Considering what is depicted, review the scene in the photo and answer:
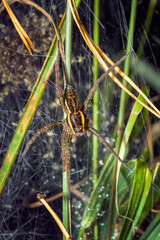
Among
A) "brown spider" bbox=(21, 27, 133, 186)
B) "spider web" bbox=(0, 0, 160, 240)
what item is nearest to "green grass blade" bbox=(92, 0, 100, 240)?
"spider web" bbox=(0, 0, 160, 240)

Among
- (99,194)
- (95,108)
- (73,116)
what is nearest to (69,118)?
(73,116)

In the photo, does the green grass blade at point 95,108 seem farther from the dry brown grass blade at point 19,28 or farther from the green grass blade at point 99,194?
the dry brown grass blade at point 19,28

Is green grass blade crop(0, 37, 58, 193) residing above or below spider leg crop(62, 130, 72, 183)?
above

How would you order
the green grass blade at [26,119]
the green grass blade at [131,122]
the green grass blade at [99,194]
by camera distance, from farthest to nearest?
the green grass blade at [99,194] → the green grass blade at [131,122] → the green grass blade at [26,119]

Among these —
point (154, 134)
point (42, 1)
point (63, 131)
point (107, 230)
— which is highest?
point (42, 1)

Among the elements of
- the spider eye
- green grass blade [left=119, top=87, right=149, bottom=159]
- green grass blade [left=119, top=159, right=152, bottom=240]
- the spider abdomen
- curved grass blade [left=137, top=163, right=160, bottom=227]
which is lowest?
curved grass blade [left=137, top=163, right=160, bottom=227]

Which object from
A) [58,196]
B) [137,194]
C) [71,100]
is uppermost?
[71,100]

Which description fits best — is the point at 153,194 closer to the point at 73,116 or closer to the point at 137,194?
the point at 137,194

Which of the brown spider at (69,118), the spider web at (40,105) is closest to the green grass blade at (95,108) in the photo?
the spider web at (40,105)

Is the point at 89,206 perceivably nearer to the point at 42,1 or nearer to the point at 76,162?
the point at 76,162

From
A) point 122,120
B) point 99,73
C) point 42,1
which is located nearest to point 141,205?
point 122,120

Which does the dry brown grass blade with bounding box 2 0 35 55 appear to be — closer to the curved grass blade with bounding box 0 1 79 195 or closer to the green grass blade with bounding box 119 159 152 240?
the curved grass blade with bounding box 0 1 79 195
